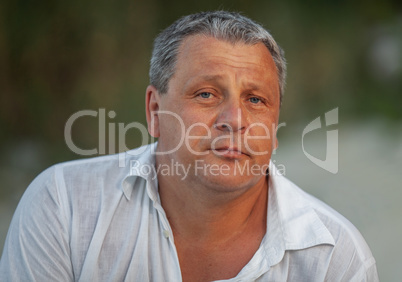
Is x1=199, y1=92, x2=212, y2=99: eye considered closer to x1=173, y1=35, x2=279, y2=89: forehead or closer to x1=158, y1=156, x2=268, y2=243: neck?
x1=173, y1=35, x2=279, y2=89: forehead

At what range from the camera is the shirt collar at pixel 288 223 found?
1848 millimetres

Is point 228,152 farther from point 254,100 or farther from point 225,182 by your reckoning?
point 254,100

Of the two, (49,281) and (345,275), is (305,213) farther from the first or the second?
(49,281)

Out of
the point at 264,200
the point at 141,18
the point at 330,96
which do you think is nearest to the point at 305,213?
the point at 264,200

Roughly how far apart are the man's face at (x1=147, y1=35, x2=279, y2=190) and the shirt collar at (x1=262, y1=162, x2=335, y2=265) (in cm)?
20

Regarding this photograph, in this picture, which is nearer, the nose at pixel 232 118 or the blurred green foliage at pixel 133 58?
the nose at pixel 232 118

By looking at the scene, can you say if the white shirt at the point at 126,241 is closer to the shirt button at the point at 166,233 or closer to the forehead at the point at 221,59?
the shirt button at the point at 166,233

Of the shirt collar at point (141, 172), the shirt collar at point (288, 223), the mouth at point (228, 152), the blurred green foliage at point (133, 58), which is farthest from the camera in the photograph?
the blurred green foliage at point (133, 58)

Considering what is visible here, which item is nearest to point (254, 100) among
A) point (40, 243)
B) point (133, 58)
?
point (40, 243)

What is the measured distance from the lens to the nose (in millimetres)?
1749

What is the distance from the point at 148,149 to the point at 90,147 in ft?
6.15

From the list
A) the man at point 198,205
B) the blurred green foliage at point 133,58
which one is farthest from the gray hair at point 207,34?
the blurred green foliage at point 133,58

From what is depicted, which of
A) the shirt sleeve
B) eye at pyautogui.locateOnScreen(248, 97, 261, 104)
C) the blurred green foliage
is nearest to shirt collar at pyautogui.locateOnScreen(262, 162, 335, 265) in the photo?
eye at pyautogui.locateOnScreen(248, 97, 261, 104)

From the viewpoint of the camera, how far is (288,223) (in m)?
1.93
